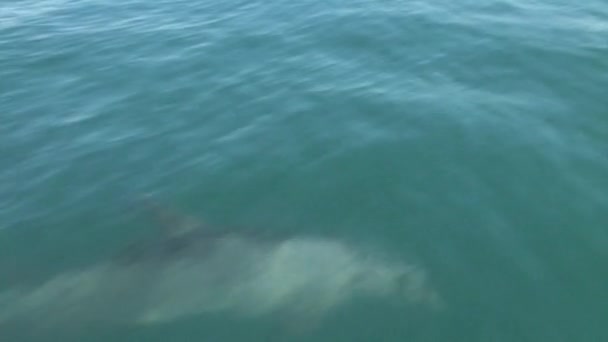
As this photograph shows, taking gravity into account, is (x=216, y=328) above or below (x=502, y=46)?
below

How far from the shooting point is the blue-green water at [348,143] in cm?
1823

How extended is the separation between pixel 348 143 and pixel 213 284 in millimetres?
8658

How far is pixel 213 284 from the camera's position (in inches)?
739

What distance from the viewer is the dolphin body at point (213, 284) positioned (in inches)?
703

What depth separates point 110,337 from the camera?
1714 cm

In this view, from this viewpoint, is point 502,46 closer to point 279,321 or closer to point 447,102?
point 447,102

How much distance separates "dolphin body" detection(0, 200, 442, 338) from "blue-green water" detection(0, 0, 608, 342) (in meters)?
0.57

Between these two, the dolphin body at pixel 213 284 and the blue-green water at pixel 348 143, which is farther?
the blue-green water at pixel 348 143

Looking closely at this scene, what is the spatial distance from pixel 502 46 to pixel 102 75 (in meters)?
18.5

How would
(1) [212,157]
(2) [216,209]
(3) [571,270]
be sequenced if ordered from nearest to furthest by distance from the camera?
1. (3) [571,270]
2. (2) [216,209]
3. (1) [212,157]

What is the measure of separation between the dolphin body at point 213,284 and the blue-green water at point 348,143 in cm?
57

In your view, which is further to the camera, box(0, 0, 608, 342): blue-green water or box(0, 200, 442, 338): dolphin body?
box(0, 0, 608, 342): blue-green water

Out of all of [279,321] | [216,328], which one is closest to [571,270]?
[279,321]

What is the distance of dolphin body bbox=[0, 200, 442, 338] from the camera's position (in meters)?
17.9
